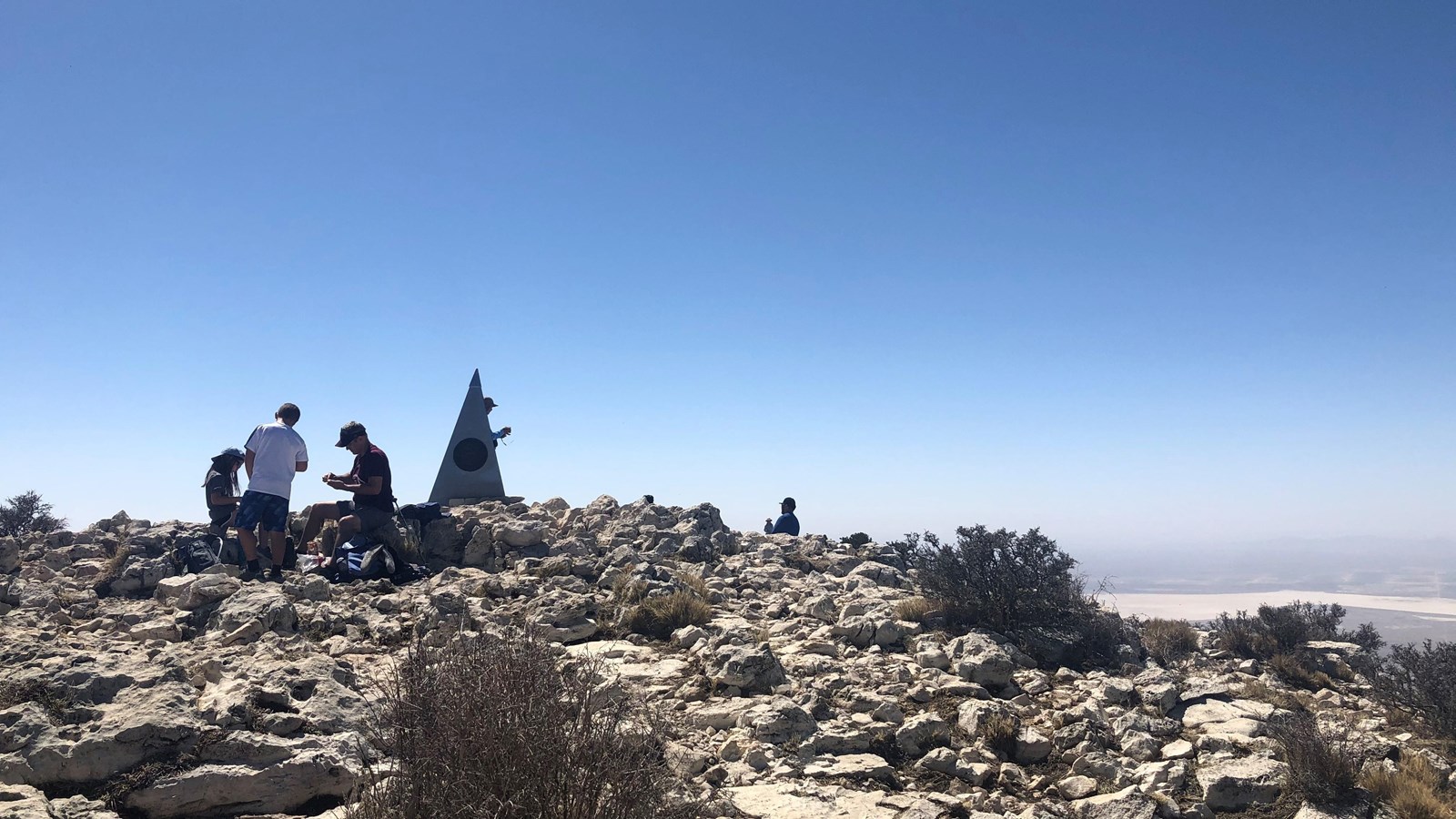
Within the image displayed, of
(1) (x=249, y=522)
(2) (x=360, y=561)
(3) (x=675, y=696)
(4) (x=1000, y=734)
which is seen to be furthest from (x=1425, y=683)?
(1) (x=249, y=522)

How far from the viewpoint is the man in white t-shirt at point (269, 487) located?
903 cm

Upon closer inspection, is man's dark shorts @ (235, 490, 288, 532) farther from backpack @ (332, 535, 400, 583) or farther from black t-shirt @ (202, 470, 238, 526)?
black t-shirt @ (202, 470, 238, 526)

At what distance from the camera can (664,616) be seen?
8219 mm

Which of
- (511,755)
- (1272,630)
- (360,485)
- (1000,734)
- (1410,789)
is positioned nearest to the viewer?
(511,755)

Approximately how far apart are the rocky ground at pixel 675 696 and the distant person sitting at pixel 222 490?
0.56 metres

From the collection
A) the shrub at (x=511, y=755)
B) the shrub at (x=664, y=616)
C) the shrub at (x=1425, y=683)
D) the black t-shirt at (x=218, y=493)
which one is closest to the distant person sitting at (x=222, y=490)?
the black t-shirt at (x=218, y=493)

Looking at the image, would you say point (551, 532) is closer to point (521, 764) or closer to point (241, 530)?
point (241, 530)

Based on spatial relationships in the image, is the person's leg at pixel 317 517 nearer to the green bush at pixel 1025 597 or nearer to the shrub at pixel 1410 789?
the green bush at pixel 1025 597

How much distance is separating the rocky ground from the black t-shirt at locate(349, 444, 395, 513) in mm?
1163

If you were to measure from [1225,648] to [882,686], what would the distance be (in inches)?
178

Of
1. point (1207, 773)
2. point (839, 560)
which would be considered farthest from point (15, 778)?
point (839, 560)

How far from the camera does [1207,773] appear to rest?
5.25 metres

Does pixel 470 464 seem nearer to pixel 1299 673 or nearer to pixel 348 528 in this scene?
pixel 348 528

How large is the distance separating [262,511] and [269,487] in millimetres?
298
